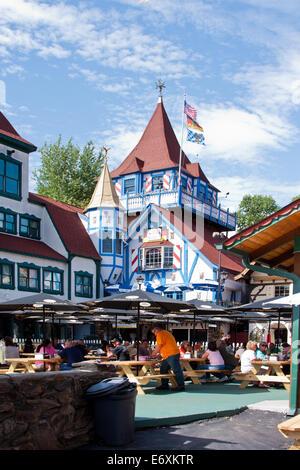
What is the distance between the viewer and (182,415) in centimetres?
906

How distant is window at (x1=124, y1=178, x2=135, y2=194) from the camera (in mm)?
41875

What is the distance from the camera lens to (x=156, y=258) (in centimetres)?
3794

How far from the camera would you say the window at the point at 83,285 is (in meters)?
34.1

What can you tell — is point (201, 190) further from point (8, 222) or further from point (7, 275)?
point (7, 275)

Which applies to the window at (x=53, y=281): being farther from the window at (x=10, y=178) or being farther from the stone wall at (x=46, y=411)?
the stone wall at (x=46, y=411)

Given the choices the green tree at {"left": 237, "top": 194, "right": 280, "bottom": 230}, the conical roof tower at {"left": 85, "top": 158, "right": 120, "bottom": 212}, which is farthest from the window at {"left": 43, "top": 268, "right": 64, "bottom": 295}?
the green tree at {"left": 237, "top": 194, "right": 280, "bottom": 230}

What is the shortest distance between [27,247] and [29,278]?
172cm

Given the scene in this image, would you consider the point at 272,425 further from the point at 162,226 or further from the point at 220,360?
the point at 162,226

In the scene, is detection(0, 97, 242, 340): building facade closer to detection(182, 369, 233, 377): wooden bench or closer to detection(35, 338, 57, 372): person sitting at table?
detection(35, 338, 57, 372): person sitting at table

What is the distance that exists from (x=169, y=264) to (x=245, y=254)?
27136 mm

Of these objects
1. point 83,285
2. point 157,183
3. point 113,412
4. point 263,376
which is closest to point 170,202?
point 157,183

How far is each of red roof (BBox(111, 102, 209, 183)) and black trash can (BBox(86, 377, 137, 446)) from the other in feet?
111

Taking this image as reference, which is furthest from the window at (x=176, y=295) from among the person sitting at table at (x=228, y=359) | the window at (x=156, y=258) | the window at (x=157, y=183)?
the person sitting at table at (x=228, y=359)
